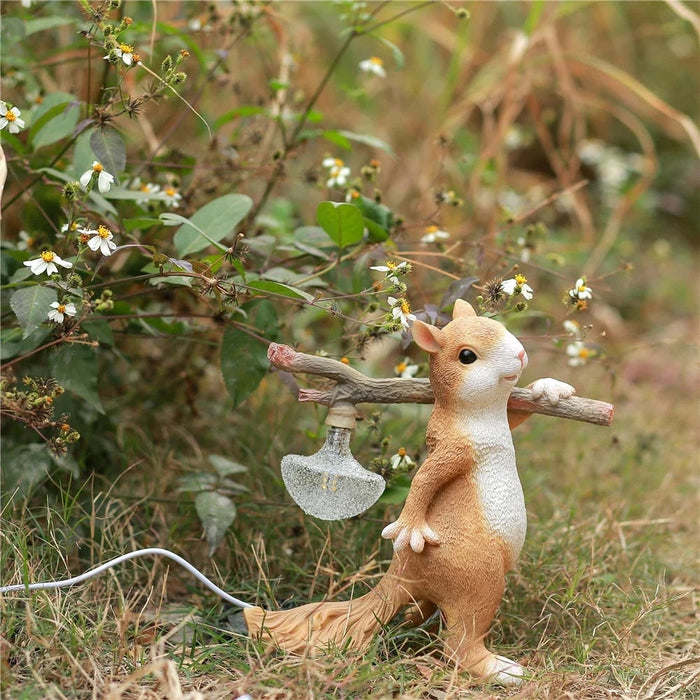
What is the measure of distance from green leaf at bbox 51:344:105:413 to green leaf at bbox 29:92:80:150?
1.56ft

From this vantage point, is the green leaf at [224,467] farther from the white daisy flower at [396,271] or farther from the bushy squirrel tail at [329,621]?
the white daisy flower at [396,271]

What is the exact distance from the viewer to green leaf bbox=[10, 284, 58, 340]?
4.99 ft

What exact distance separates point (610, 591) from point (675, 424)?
62.0 inches

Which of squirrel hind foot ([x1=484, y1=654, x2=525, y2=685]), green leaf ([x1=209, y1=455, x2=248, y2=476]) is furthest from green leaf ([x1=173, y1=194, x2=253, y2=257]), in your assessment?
squirrel hind foot ([x1=484, y1=654, x2=525, y2=685])

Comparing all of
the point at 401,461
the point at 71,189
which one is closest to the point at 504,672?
the point at 401,461

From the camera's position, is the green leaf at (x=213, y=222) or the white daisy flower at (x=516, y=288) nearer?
the white daisy flower at (x=516, y=288)

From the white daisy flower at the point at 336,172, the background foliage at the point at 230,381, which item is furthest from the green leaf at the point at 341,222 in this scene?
the white daisy flower at the point at 336,172

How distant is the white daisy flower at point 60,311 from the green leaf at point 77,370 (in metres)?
0.20

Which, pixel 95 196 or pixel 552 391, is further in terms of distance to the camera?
pixel 95 196

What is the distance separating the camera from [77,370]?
1792mm

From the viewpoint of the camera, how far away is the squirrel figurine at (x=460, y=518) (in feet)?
5.11

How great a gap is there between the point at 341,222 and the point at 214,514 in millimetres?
683

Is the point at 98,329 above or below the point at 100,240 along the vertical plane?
below

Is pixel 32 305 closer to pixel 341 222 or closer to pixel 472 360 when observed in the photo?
pixel 341 222
